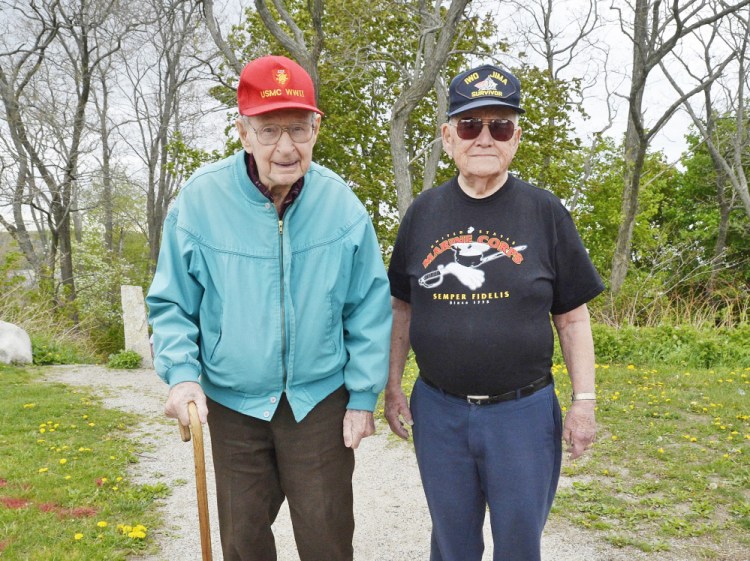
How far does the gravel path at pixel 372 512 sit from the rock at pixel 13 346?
11.8ft

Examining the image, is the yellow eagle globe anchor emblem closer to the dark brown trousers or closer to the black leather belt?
the dark brown trousers

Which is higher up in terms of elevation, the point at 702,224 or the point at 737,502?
the point at 702,224

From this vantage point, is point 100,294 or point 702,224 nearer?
point 100,294

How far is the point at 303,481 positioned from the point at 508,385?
2.58ft

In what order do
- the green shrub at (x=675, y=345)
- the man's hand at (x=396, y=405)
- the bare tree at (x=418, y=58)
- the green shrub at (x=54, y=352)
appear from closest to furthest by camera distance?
1. the man's hand at (x=396, y=405)
2. the green shrub at (x=675, y=345)
3. the green shrub at (x=54, y=352)
4. the bare tree at (x=418, y=58)

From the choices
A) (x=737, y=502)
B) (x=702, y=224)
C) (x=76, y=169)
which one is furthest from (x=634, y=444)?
(x=702, y=224)

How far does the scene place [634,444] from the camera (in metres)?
5.19

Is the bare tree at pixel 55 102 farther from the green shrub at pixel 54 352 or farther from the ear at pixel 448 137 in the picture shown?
the ear at pixel 448 137

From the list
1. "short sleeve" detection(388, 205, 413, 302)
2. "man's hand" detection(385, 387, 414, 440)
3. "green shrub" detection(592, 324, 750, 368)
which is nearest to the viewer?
"short sleeve" detection(388, 205, 413, 302)

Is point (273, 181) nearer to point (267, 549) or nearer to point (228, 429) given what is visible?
point (228, 429)

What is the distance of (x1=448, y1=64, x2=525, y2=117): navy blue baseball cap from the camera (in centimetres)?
211

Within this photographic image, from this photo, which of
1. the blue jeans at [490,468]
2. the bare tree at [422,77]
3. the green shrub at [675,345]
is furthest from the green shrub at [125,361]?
the blue jeans at [490,468]

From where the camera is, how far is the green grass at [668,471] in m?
3.67

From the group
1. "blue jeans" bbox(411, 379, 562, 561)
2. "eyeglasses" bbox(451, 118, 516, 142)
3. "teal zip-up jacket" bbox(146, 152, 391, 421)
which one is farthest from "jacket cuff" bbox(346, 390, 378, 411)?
"eyeglasses" bbox(451, 118, 516, 142)
